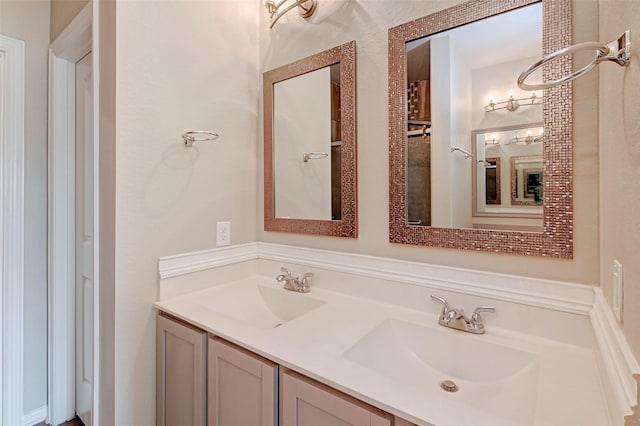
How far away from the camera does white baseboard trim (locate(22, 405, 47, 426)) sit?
1.76 m

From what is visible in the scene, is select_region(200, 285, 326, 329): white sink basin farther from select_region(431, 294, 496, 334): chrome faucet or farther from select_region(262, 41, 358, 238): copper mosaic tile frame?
select_region(431, 294, 496, 334): chrome faucet

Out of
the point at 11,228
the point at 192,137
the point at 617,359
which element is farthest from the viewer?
the point at 11,228

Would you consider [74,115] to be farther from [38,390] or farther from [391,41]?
[391,41]

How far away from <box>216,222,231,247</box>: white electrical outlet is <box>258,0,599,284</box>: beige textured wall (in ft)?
0.66

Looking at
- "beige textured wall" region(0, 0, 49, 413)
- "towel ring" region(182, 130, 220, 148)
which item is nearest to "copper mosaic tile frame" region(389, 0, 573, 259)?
"towel ring" region(182, 130, 220, 148)

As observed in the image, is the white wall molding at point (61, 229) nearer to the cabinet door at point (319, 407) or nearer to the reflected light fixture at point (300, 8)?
the reflected light fixture at point (300, 8)

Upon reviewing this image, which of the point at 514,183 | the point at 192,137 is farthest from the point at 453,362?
the point at 192,137

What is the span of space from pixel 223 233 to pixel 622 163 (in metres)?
1.54

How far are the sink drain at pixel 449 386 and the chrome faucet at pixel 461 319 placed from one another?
178 mm

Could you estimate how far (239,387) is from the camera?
1032 millimetres

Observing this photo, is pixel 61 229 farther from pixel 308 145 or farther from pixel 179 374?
pixel 308 145

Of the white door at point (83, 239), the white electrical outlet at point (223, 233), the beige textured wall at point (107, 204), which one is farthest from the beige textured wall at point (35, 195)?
the white electrical outlet at point (223, 233)

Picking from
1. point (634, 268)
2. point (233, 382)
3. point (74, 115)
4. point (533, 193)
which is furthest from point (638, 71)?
point (74, 115)

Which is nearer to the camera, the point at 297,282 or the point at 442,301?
the point at 442,301
